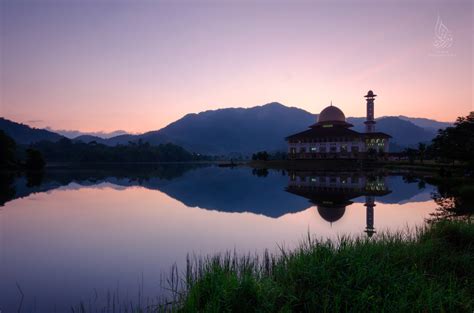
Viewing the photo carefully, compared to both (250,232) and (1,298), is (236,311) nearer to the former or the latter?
(1,298)

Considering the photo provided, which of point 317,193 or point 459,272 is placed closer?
point 459,272

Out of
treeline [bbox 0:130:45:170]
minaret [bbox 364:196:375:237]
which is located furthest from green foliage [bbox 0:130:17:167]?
minaret [bbox 364:196:375:237]

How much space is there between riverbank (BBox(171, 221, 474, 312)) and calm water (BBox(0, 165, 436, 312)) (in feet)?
11.1

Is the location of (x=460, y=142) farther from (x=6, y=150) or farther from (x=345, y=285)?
(x=6, y=150)

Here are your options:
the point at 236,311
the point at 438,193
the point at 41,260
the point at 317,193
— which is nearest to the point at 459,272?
the point at 236,311

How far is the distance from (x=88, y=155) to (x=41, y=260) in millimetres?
147481

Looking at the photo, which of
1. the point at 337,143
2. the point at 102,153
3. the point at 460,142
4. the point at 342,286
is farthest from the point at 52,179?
the point at 102,153

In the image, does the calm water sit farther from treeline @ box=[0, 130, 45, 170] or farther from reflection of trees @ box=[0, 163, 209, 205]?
treeline @ box=[0, 130, 45, 170]

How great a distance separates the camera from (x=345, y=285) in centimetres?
737

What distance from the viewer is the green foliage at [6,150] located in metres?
65.7

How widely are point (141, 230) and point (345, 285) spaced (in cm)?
1369

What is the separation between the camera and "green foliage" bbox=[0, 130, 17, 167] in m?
65.7

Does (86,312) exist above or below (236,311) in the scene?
below

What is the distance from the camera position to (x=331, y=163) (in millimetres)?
71375
